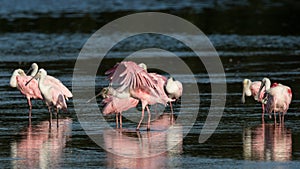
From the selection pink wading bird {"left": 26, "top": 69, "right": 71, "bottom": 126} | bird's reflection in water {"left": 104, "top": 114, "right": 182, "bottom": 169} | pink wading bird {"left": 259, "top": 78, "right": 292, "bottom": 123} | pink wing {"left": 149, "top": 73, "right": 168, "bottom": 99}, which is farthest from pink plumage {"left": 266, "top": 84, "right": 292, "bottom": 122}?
pink wading bird {"left": 26, "top": 69, "right": 71, "bottom": 126}

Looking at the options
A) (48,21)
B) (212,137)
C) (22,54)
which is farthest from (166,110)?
(48,21)

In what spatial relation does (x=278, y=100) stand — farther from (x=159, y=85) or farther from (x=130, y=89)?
(x=130, y=89)

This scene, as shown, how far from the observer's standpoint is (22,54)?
26609mm

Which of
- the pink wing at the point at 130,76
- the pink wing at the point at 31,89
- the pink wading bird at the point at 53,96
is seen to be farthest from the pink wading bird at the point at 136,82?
the pink wing at the point at 31,89

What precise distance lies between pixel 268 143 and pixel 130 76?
2971mm

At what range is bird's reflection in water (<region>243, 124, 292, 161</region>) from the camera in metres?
12.2

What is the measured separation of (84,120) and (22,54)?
11.3 meters

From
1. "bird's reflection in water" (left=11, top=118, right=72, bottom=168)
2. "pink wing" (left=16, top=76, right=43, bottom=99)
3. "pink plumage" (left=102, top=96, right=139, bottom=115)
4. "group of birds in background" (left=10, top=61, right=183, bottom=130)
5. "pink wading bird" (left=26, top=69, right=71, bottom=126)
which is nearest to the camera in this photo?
"bird's reflection in water" (left=11, top=118, right=72, bottom=168)

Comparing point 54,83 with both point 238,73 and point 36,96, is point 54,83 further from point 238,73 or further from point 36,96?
point 238,73

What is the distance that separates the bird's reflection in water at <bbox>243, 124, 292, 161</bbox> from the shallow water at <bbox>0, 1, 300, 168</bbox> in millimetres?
14

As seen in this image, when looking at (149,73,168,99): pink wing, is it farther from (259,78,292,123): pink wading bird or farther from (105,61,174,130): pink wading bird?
(259,78,292,123): pink wading bird

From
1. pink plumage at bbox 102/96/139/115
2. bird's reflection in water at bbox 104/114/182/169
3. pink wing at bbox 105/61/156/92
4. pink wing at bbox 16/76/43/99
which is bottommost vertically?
bird's reflection in water at bbox 104/114/182/169

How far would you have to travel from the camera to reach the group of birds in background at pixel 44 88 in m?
15.9

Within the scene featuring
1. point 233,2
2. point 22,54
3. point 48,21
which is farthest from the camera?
point 233,2
